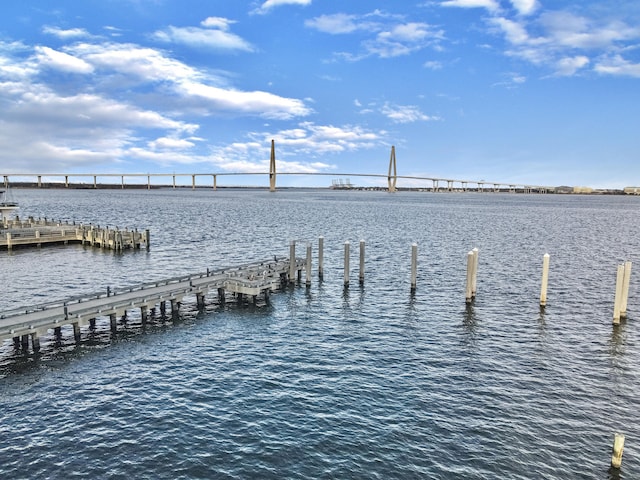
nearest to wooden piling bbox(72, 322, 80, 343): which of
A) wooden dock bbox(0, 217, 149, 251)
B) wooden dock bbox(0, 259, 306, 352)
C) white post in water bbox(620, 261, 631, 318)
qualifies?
wooden dock bbox(0, 259, 306, 352)

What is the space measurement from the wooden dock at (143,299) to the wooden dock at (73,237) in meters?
25.4

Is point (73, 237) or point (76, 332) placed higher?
point (73, 237)

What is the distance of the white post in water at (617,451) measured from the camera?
52.0 ft

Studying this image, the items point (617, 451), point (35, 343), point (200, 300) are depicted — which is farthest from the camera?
point (200, 300)

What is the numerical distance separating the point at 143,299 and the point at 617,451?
2453 cm

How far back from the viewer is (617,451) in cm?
1606

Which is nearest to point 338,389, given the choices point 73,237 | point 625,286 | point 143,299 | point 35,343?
point 143,299

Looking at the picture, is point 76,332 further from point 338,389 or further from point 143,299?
point 338,389

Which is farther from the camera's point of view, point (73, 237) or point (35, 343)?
point (73, 237)

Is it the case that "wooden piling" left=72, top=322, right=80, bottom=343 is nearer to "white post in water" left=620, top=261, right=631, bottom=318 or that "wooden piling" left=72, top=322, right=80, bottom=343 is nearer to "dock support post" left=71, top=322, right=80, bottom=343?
"dock support post" left=71, top=322, right=80, bottom=343

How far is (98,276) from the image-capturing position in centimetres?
4394

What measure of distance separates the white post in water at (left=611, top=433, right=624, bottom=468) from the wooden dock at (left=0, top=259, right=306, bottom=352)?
75.5 feet

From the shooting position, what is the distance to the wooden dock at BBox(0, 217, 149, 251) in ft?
189

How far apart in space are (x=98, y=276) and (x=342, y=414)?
31.7 metres
